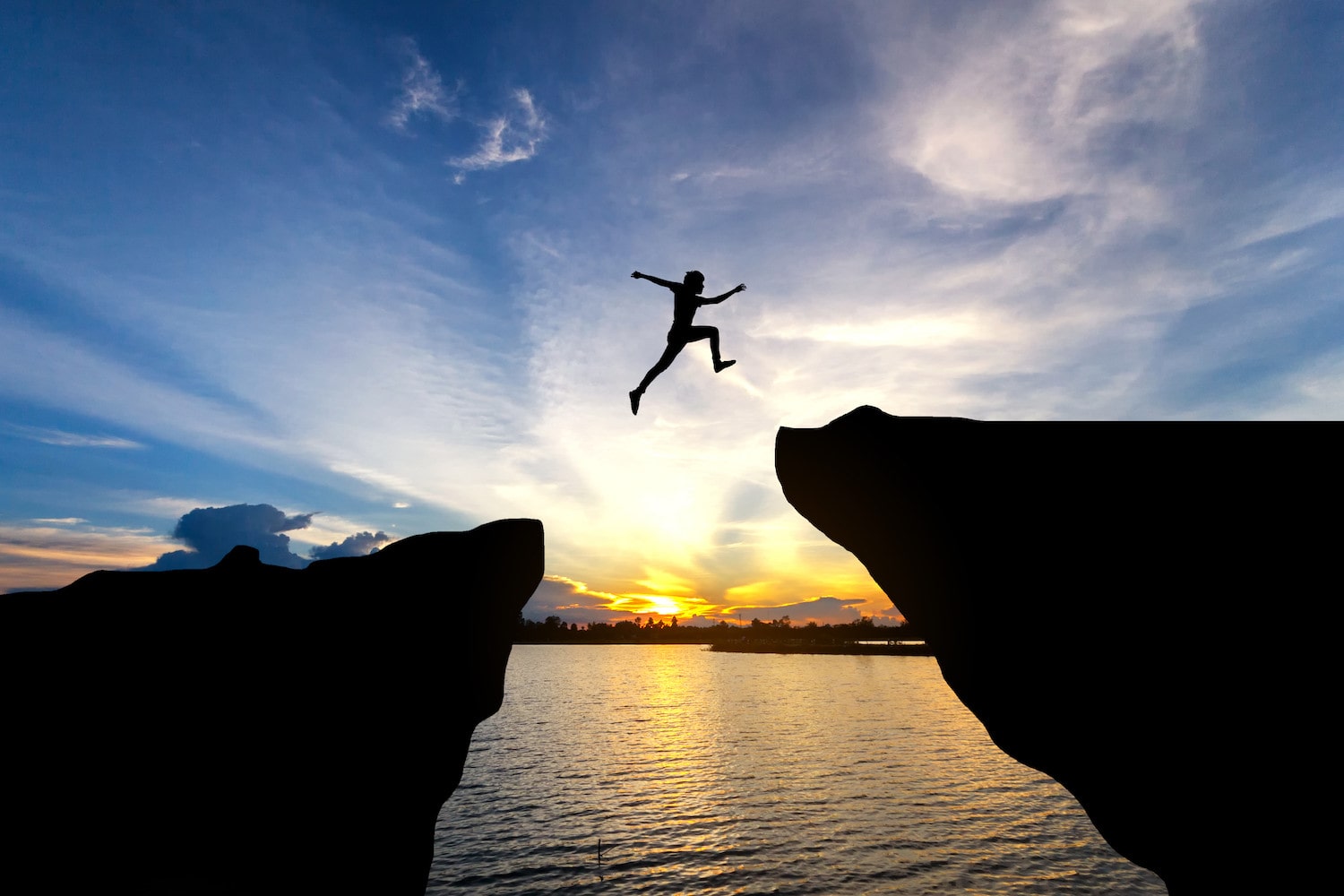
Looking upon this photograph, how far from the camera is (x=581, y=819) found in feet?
91.2

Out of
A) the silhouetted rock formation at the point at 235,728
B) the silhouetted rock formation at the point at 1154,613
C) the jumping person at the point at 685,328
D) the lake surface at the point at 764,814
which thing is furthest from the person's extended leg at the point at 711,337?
the lake surface at the point at 764,814

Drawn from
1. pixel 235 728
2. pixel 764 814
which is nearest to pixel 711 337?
pixel 235 728

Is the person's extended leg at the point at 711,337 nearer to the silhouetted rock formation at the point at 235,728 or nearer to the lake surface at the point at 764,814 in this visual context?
the silhouetted rock formation at the point at 235,728

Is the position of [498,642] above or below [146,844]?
above

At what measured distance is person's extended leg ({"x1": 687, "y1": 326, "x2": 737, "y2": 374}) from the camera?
421 inches

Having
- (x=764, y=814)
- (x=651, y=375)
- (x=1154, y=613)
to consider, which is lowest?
(x=764, y=814)

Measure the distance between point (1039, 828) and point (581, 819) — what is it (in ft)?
64.7

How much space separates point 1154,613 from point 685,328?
7430 mm

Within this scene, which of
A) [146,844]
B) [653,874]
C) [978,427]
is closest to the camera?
[146,844]

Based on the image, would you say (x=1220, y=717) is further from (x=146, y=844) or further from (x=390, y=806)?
(x=146, y=844)

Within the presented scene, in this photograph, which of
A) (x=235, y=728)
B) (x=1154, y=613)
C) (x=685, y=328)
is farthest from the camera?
(x=685, y=328)

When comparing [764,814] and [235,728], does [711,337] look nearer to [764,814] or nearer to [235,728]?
[235,728]

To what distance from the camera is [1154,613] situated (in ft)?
A: 22.8

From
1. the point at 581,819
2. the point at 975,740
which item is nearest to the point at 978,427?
the point at 581,819
